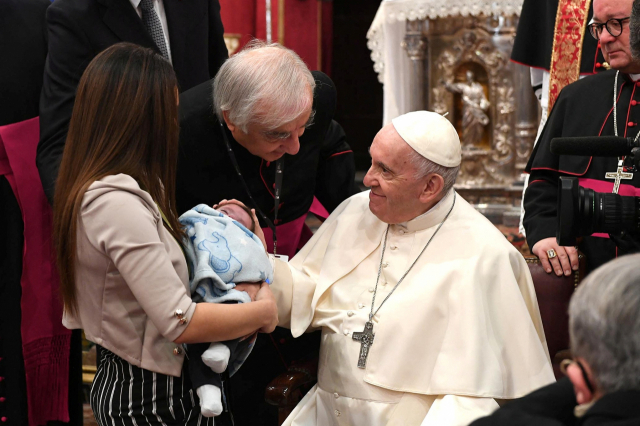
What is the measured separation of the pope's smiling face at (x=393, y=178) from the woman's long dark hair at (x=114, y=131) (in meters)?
0.85

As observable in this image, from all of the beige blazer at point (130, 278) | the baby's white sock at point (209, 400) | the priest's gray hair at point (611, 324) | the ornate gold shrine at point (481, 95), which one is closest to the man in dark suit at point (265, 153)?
the beige blazer at point (130, 278)

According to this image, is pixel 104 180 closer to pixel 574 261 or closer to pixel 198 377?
pixel 198 377

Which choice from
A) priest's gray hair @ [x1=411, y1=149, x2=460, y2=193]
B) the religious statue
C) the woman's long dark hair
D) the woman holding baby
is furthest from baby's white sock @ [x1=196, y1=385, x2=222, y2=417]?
the religious statue

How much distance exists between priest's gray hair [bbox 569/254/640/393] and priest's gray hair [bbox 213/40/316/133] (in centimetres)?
158

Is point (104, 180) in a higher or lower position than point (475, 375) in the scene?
higher

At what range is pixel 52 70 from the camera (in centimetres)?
301

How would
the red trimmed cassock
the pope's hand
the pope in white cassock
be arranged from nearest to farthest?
the pope in white cassock, the pope's hand, the red trimmed cassock

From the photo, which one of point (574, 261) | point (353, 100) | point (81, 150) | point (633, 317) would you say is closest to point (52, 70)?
point (81, 150)

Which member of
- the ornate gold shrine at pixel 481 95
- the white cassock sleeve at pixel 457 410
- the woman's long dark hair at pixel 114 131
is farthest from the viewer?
the ornate gold shrine at pixel 481 95

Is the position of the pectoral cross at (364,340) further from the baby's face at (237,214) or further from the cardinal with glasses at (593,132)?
the cardinal with glasses at (593,132)

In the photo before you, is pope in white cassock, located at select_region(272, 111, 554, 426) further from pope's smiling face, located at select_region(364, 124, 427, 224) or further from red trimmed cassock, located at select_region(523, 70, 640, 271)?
red trimmed cassock, located at select_region(523, 70, 640, 271)

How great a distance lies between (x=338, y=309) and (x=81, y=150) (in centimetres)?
120

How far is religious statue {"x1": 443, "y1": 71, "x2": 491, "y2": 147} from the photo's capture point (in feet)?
21.8

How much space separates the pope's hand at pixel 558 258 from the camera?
3029 mm
